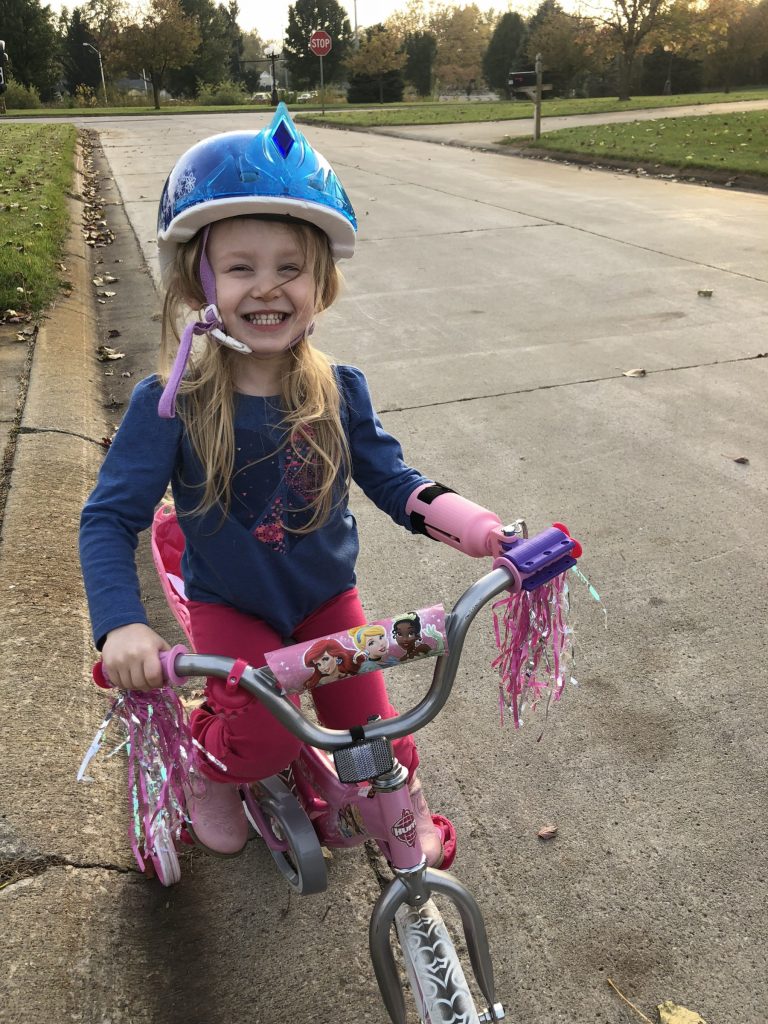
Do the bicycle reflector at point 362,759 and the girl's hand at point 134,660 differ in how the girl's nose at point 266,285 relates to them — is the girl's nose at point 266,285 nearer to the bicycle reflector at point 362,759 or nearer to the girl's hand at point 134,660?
the girl's hand at point 134,660

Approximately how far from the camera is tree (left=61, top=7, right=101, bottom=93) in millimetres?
65125

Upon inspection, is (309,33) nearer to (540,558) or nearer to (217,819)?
(217,819)

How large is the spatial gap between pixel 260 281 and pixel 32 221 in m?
8.11

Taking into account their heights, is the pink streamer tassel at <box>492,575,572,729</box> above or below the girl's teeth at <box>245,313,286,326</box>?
below

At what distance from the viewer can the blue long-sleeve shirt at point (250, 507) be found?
1793 millimetres

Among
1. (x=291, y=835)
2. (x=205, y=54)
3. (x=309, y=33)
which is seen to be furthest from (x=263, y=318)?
(x=309, y=33)

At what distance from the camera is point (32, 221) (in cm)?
896

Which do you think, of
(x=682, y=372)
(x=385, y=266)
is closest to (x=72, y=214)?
(x=385, y=266)

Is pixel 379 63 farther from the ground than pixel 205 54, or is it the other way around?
pixel 205 54

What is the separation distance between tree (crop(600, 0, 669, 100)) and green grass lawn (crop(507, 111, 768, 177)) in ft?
33.1

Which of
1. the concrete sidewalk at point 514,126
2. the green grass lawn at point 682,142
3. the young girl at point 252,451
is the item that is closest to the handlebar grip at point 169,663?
the young girl at point 252,451

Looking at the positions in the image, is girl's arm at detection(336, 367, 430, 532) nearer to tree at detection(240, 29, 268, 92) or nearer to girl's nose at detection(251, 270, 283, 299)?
girl's nose at detection(251, 270, 283, 299)

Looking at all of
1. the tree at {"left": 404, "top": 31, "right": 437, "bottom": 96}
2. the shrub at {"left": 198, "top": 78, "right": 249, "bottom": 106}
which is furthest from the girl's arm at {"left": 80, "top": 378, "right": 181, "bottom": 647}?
the tree at {"left": 404, "top": 31, "right": 437, "bottom": 96}

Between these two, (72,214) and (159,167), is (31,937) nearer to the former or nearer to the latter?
(72,214)
